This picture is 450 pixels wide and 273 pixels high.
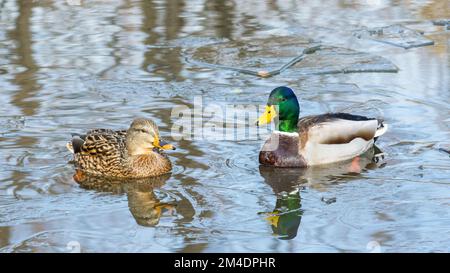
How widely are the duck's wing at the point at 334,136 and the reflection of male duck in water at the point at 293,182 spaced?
79mm

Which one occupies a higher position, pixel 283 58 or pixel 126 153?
pixel 126 153

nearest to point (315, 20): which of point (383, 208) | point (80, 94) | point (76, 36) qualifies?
point (76, 36)

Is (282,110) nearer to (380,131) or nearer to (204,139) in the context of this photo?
(204,139)

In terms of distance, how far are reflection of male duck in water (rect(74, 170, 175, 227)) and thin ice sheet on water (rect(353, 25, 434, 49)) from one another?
14.7 feet

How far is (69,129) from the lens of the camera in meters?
8.84

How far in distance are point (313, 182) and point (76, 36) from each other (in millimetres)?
5363

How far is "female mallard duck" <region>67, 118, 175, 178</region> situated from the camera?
7.80 m

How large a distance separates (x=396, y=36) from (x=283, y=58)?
1598 mm

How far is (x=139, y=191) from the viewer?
7.57 metres

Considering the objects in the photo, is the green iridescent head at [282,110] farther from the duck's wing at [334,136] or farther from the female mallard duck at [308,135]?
the duck's wing at [334,136]

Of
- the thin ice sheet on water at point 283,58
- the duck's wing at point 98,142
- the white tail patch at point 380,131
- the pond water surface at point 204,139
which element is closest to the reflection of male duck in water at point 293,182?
the pond water surface at point 204,139

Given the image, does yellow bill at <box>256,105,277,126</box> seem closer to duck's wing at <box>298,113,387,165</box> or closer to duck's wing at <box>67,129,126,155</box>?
duck's wing at <box>298,113,387,165</box>

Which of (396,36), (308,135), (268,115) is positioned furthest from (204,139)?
(396,36)
